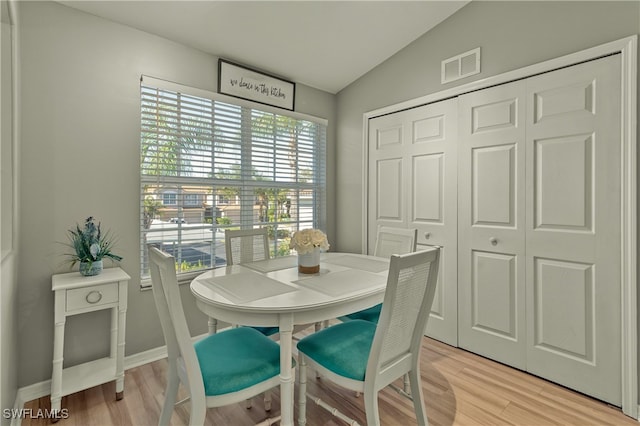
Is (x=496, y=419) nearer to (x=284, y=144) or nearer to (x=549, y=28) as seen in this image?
(x=549, y=28)

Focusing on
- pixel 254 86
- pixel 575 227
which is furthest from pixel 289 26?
pixel 575 227

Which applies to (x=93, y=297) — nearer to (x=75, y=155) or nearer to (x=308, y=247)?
(x=75, y=155)

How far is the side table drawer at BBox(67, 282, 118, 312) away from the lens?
6.15 ft

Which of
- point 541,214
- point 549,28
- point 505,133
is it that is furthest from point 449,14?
point 541,214

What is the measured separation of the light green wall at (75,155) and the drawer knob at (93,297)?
1.22 ft

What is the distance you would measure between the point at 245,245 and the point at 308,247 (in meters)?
0.75

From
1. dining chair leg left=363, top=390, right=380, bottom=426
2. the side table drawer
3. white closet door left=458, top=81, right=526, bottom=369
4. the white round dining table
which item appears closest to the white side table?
the side table drawer

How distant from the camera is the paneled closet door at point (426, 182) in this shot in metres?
2.77

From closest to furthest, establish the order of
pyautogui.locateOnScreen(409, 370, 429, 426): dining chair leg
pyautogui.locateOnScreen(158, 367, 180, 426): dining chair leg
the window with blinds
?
1. pyautogui.locateOnScreen(158, 367, 180, 426): dining chair leg
2. pyautogui.locateOnScreen(409, 370, 429, 426): dining chair leg
3. the window with blinds

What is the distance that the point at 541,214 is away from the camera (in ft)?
7.37

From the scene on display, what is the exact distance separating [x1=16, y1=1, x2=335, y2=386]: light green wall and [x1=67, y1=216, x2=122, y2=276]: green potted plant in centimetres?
7

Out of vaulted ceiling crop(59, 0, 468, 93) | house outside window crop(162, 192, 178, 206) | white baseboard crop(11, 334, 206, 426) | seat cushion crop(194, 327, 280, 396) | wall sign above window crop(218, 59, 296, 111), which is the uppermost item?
vaulted ceiling crop(59, 0, 468, 93)

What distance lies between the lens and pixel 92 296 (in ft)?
6.34

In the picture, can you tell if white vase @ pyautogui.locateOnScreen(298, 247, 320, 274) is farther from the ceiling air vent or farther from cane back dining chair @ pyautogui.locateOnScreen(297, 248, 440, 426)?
the ceiling air vent
